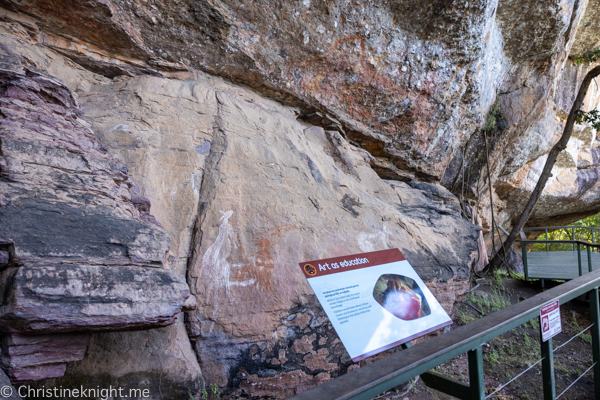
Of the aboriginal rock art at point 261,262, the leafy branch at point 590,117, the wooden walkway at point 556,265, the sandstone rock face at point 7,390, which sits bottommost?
the wooden walkway at point 556,265

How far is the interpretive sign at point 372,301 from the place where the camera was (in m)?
1.98

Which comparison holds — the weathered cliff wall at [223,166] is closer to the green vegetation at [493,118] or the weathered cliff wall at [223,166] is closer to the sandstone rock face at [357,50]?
the sandstone rock face at [357,50]

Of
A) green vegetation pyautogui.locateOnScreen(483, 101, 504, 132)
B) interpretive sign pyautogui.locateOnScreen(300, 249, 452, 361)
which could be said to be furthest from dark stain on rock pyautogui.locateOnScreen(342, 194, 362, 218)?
green vegetation pyautogui.locateOnScreen(483, 101, 504, 132)

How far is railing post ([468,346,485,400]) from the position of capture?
1434mm

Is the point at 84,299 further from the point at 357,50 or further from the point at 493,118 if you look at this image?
the point at 493,118

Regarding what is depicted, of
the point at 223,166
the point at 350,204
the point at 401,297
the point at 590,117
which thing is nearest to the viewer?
the point at 401,297

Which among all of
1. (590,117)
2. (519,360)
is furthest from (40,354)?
(590,117)

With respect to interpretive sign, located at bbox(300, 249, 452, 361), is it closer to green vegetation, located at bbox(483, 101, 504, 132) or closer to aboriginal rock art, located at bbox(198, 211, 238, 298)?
aboriginal rock art, located at bbox(198, 211, 238, 298)

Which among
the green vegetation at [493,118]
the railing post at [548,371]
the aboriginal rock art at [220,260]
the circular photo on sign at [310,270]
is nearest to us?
the railing post at [548,371]

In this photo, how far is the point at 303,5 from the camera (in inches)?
175

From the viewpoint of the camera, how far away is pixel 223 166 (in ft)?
11.4

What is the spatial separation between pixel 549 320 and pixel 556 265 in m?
6.11

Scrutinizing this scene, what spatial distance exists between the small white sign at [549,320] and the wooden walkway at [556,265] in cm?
494

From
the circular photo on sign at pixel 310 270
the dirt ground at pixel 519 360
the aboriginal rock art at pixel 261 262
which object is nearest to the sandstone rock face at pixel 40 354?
the aboriginal rock art at pixel 261 262
